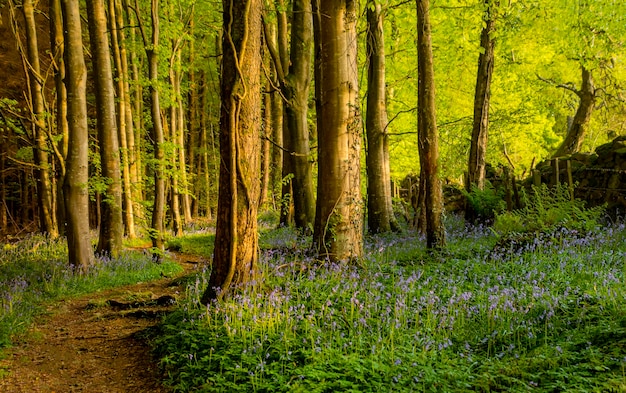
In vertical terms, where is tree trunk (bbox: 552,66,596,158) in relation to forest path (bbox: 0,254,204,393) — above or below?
above

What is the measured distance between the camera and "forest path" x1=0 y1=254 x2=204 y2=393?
4.53m

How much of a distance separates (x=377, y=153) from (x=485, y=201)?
4075 millimetres

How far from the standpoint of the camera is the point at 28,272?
9406mm

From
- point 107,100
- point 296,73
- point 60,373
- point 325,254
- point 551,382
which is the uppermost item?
point 296,73

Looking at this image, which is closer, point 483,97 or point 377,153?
point 377,153

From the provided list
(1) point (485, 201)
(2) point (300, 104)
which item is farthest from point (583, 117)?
Result: (2) point (300, 104)

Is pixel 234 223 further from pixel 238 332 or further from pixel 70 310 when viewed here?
pixel 70 310

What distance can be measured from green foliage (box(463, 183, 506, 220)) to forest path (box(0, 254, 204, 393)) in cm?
978

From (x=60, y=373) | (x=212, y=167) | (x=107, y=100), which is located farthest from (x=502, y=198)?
(x=212, y=167)

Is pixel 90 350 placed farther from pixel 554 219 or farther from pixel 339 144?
pixel 554 219

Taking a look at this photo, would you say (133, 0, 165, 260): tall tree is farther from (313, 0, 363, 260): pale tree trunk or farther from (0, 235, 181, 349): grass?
(313, 0, 363, 260): pale tree trunk

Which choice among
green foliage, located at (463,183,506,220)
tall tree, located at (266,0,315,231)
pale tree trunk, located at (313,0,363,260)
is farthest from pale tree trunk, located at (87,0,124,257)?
green foliage, located at (463,183,506,220)

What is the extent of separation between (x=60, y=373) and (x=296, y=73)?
9058mm

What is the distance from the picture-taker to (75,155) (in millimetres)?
9516
